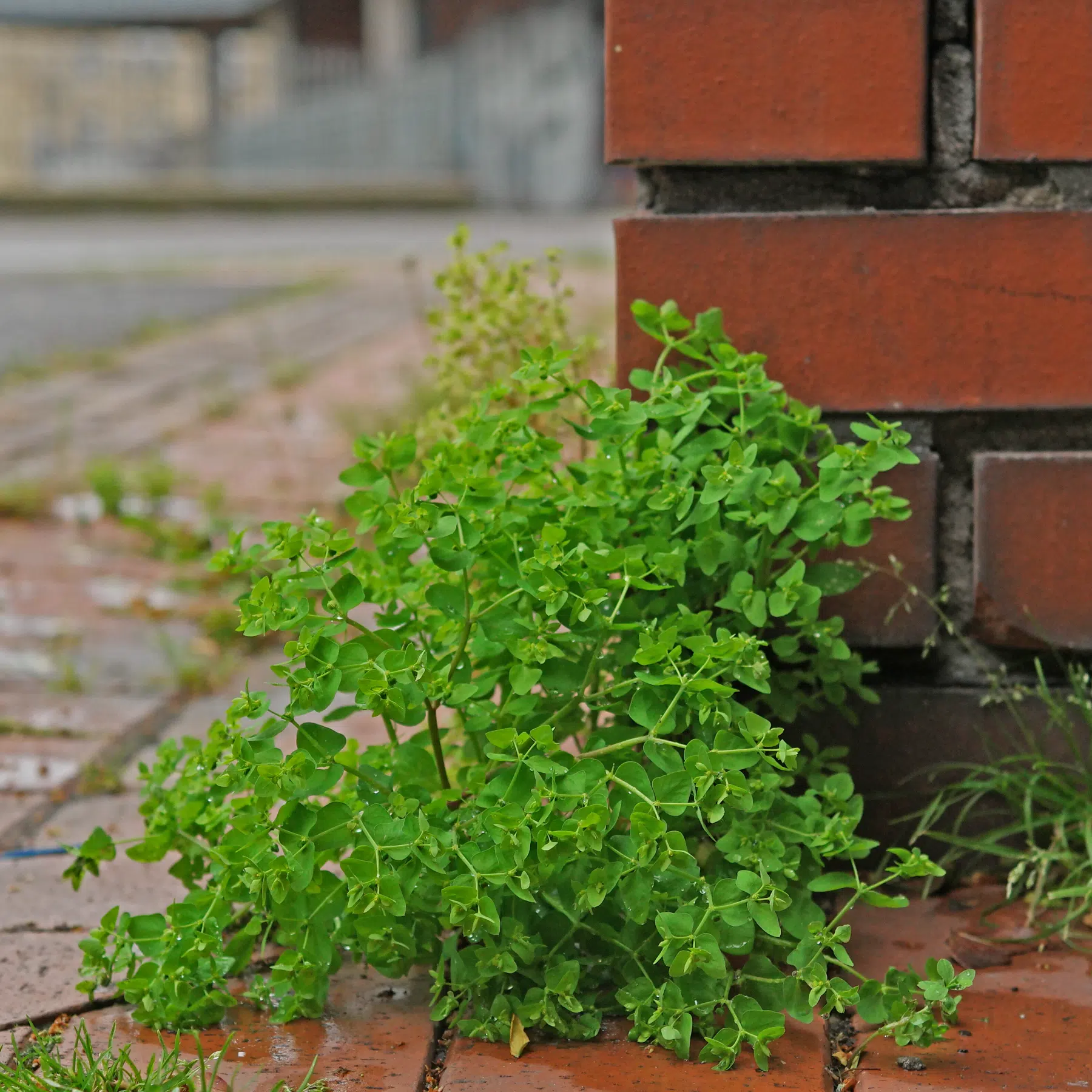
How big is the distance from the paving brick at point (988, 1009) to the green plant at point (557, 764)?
0.16 feet

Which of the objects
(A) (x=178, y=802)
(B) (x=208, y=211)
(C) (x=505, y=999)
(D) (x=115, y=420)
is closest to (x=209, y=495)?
(D) (x=115, y=420)

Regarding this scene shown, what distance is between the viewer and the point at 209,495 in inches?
135

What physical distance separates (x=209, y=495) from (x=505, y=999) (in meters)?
2.32

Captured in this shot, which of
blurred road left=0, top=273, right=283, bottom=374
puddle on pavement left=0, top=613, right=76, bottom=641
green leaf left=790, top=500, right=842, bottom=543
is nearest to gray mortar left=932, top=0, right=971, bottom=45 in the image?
green leaf left=790, top=500, right=842, bottom=543

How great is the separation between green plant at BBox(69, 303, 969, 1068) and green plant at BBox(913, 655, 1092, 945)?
0.74 ft

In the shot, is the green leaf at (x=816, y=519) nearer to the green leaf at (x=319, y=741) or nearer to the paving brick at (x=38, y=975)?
the green leaf at (x=319, y=741)

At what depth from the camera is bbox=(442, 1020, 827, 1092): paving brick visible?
123 cm

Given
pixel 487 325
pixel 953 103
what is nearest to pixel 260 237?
pixel 487 325

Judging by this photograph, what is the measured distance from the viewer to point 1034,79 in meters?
1.52

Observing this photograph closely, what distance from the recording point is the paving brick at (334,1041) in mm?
1254

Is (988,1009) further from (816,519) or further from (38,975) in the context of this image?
(38,975)

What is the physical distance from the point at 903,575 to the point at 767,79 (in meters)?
0.55

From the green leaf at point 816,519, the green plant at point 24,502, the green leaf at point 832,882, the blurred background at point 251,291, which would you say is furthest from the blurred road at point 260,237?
the green leaf at point 832,882

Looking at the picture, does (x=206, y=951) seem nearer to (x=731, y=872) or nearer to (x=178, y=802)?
(x=178, y=802)
